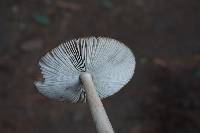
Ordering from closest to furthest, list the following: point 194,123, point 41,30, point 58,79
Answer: point 58,79 → point 194,123 → point 41,30

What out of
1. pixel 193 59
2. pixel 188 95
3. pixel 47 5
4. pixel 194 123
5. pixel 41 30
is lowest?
pixel 194 123

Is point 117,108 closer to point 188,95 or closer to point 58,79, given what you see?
point 188,95

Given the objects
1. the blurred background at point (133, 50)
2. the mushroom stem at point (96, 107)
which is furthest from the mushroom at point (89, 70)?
the blurred background at point (133, 50)

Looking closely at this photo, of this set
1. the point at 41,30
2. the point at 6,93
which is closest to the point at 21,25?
the point at 41,30

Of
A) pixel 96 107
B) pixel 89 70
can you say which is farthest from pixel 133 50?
pixel 96 107

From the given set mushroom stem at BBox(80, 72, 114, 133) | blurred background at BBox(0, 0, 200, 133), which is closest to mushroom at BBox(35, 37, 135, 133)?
mushroom stem at BBox(80, 72, 114, 133)

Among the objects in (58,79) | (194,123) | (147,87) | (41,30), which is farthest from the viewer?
(41,30)
